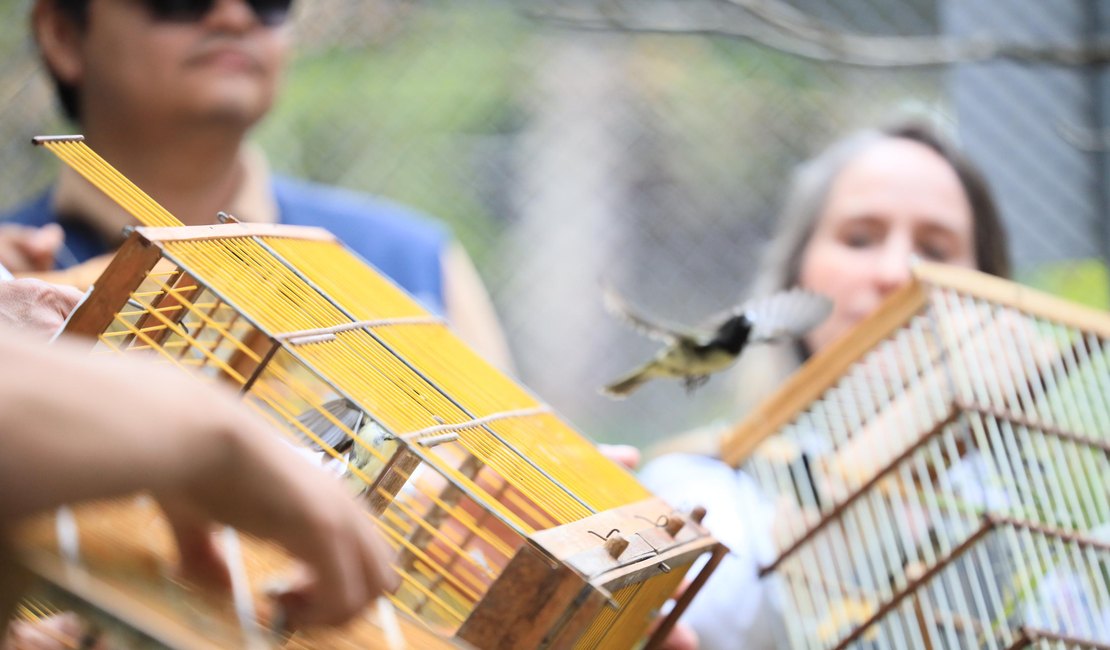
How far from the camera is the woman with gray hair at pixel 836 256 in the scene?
1.24 m

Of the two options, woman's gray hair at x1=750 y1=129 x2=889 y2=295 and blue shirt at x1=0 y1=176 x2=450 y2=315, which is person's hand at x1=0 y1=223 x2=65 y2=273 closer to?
blue shirt at x1=0 y1=176 x2=450 y2=315

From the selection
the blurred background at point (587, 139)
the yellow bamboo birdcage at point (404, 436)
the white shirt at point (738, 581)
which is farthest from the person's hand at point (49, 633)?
the blurred background at point (587, 139)

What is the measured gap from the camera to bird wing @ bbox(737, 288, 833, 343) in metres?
1.28

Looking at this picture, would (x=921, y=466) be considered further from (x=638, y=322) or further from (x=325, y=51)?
(x=325, y=51)

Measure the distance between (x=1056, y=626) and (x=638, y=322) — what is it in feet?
1.52

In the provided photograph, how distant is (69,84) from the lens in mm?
1472

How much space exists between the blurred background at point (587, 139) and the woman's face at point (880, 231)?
2.89 feet

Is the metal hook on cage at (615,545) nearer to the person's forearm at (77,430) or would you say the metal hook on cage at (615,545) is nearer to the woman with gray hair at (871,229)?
the person's forearm at (77,430)

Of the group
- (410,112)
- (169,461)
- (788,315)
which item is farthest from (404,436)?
(410,112)

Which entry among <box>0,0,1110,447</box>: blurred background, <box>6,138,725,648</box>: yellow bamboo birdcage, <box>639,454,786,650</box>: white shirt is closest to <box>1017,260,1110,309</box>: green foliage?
<box>0,0,1110,447</box>: blurred background

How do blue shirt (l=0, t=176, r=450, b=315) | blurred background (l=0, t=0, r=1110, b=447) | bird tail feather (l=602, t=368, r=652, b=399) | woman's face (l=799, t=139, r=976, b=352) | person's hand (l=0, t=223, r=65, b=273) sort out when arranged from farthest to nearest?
blurred background (l=0, t=0, r=1110, b=447)
blue shirt (l=0, t=176, r=450, b=315)
woman's face (l=799, t=139, r=976, b=352)
bird tail feather (l=602, t=368, r=652, b=399)
person's hand (l=0, t=223, r=65, b=273)

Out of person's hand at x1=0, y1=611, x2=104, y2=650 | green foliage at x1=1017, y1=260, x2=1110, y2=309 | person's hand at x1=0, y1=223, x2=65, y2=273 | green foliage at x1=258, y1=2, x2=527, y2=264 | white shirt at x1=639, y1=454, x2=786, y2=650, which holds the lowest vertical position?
person's hand at x1=0, y1=611, x2=104, y2=650

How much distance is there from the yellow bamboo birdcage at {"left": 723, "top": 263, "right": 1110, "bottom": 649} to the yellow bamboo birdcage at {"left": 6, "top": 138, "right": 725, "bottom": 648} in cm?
32

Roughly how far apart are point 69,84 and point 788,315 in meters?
0.88
